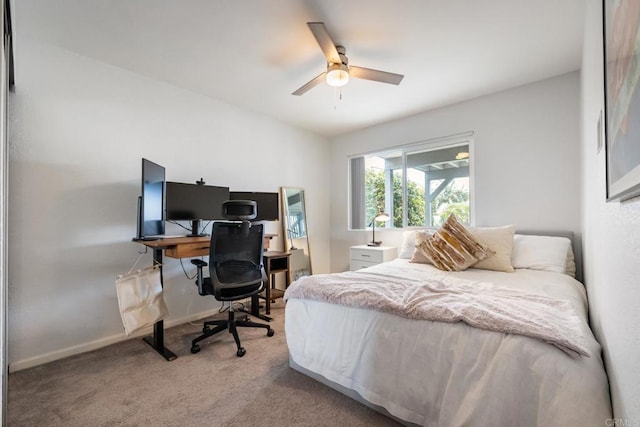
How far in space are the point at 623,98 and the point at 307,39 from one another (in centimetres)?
202

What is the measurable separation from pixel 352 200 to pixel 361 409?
10.8 ft

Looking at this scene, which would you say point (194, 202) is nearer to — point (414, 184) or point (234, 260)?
point (234, 260)

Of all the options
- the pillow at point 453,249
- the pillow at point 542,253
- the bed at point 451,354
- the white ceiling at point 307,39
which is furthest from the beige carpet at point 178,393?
the white ceiling at point 307,39

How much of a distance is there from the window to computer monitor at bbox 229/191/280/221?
4.90 ft

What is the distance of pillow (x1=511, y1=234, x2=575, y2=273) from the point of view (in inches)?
93.0

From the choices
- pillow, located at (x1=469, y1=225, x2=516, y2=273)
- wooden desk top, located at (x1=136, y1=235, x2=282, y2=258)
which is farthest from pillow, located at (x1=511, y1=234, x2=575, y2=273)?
wooden desk top, located at (x1=136, y1=235, x2=282, y2=258)

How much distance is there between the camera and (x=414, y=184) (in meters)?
3.89

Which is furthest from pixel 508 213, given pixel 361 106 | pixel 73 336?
pixel 73 336

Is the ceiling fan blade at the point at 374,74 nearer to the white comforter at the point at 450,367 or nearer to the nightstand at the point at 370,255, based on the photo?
the white comforter at the point at 450,367

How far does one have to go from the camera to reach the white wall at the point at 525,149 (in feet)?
8.87

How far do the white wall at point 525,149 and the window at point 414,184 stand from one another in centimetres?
19

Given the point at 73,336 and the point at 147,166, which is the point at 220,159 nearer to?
the point at 147,166

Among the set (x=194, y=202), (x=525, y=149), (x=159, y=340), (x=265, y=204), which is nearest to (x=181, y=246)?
(x=194, y=202)

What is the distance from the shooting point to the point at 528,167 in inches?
115
